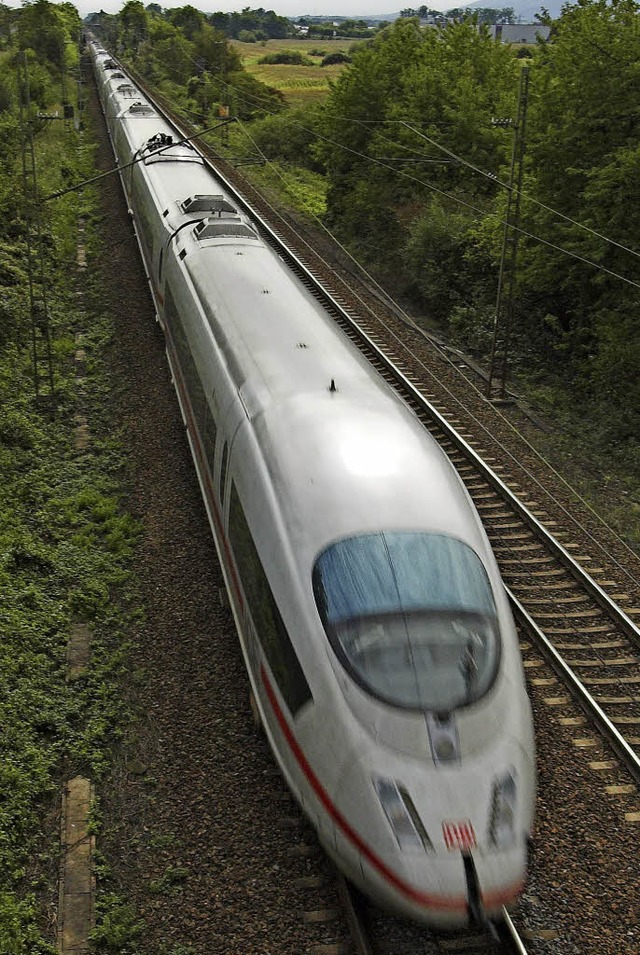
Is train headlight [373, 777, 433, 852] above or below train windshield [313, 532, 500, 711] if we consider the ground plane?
below

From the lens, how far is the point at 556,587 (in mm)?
12609

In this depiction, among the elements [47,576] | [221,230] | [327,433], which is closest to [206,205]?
[221,230]

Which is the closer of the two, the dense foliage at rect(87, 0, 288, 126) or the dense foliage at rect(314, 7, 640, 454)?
the dense foliage at rect(314, 7, 640, 454)

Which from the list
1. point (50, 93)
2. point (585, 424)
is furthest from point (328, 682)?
point (50, 93)

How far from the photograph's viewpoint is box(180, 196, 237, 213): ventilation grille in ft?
65.1

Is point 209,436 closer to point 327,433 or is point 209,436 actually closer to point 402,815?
point 327,433

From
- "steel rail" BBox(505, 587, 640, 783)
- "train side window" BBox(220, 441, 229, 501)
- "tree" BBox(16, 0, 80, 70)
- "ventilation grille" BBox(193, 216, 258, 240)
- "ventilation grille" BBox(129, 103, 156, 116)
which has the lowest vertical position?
"steel rail" BBox(505, 587, 640, 783)

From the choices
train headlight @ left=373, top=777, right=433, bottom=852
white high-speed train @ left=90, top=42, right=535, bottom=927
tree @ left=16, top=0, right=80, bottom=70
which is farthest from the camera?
tree @ left=16, top=0, right=80, bottom=70

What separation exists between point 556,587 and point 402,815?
6.61 m

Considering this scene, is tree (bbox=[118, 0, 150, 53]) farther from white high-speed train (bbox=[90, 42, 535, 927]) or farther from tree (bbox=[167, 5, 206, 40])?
white high-speed train (bbox=[90, 42, 535, 927])

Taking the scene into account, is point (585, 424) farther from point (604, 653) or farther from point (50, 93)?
point (50, 93)

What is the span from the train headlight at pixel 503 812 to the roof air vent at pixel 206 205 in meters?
15.7

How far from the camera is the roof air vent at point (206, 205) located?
1984 centimetres

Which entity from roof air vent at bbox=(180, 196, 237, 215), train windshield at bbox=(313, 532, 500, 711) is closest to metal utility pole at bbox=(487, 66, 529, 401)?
roof air vent at bbox=(180, 196, 237, 215)
